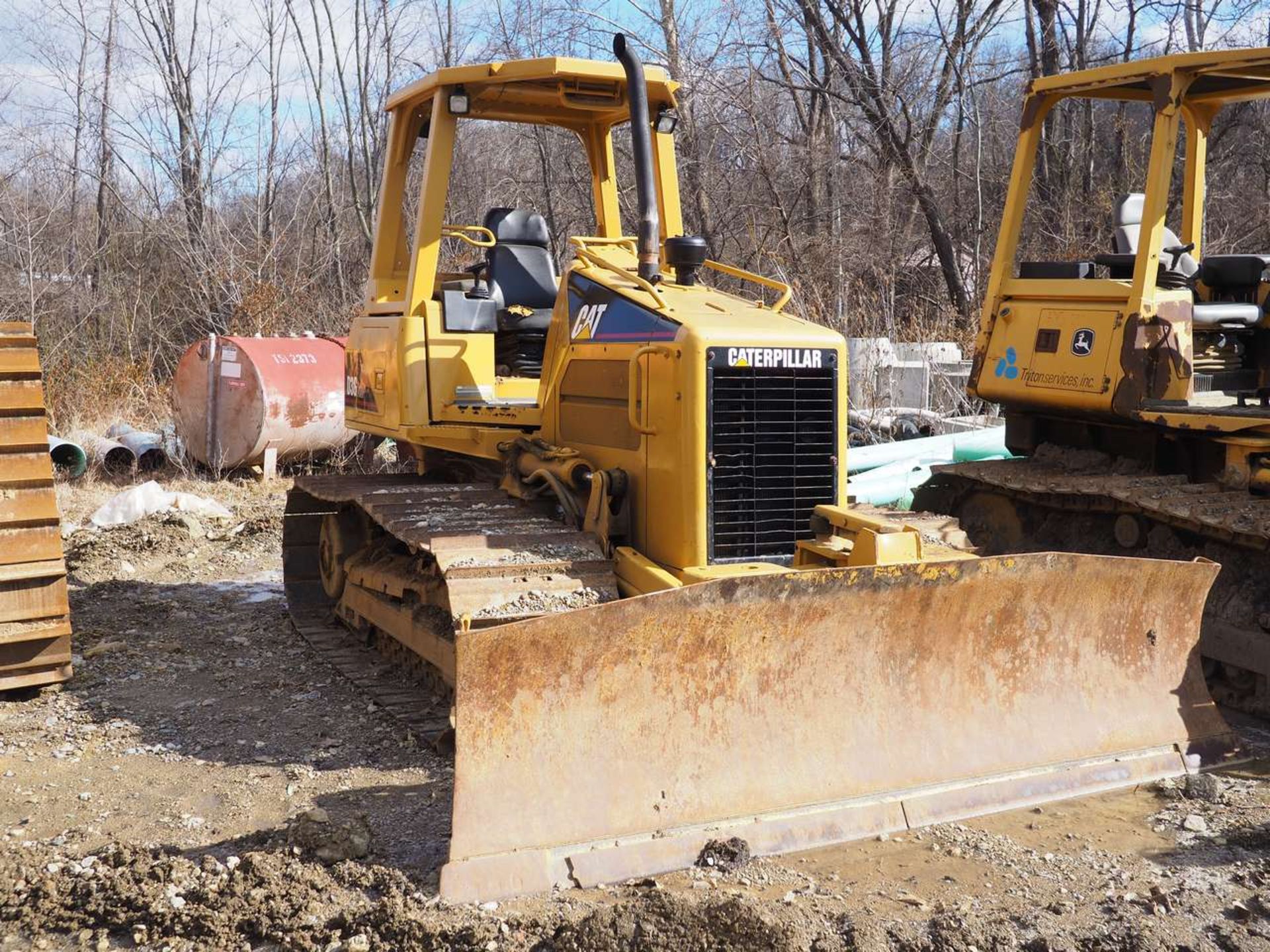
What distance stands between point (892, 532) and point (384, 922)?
→ 2.35m

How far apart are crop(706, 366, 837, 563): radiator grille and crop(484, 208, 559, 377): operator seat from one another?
1693 mm

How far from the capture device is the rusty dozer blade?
4008 mm

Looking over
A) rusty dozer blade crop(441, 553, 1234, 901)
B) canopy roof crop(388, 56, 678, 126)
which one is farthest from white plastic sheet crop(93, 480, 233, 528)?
rusty dozer blade crop(441, 553, 1234, 901)

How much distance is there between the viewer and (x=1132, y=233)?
23.8 feet

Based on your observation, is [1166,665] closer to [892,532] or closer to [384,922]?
[892,532]

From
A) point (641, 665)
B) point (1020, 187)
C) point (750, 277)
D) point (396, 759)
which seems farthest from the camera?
point (1020, 187)

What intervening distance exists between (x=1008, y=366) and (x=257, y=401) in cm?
675

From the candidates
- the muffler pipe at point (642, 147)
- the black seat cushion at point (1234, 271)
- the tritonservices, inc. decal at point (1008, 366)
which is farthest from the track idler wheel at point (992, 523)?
the muffler pipe at point (642, 147)

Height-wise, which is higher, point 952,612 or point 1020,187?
point 1020,187

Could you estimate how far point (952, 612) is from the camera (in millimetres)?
4703

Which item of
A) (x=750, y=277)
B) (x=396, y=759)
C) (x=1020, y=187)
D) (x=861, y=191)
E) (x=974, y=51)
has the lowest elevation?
(x=396, y=759)

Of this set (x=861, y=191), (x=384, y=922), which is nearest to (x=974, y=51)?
(x=861, y=191)

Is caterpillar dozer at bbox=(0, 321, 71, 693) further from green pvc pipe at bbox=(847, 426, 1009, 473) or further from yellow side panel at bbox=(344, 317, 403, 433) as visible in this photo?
green pvc pipe at bbox=(847, 426, 1009, 473)

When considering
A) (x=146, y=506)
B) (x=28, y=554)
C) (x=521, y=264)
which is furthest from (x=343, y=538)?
(x=146, y=506)
